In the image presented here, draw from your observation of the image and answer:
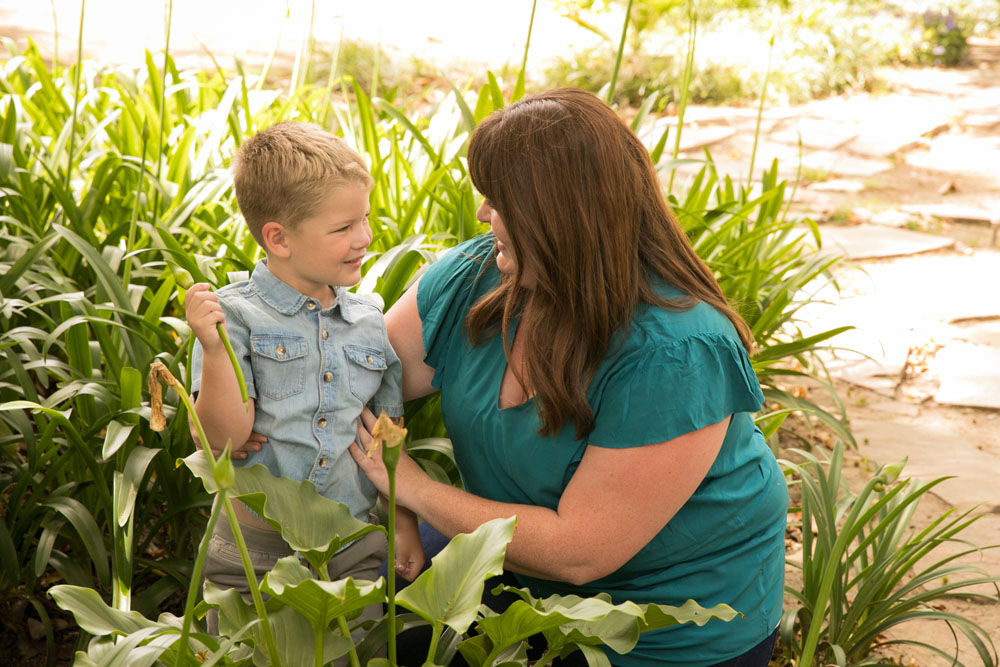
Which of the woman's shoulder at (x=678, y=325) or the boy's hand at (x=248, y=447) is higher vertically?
the woman's shoulder at (x=678, y=325)

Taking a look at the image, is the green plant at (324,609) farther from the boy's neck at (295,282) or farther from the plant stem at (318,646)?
the boy's neck at (295,282)

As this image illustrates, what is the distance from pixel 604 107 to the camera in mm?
1377

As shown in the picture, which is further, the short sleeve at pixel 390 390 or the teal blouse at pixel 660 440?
the short sleeve at pixel 390 390

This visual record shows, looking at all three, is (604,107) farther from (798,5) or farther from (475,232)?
(798,5)

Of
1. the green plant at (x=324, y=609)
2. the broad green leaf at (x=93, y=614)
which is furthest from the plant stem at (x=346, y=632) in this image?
the broad green leaf at (x=93, y=614)

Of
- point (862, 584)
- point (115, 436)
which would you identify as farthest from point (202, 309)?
point (862, 584)

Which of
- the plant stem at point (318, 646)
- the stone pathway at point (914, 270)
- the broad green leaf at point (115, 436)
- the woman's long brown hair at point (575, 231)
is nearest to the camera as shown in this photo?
the plant stem at point (318, 646)

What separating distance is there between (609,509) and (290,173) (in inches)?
25.9

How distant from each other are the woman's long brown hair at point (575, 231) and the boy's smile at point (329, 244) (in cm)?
19

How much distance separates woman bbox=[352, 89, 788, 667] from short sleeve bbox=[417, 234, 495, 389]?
61mm

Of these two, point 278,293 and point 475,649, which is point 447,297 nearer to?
point 278,293

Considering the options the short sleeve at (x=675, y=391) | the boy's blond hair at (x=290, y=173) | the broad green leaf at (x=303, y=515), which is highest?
the boy's blond hair at (x=290, y=173)

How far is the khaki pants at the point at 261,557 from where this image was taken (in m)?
1.46

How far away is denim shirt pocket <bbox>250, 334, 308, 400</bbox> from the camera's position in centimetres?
142
